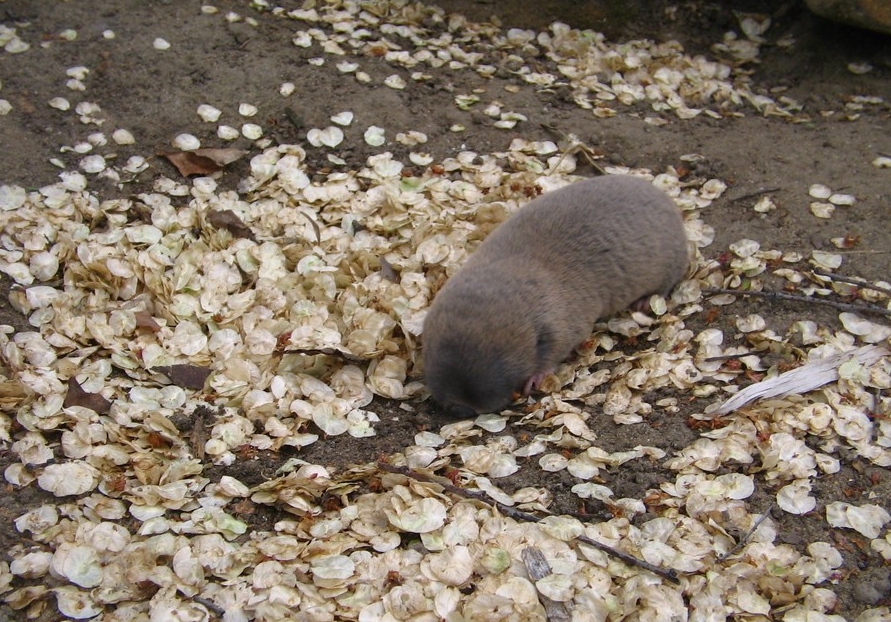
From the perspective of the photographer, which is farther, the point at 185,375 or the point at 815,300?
the point at 815,300

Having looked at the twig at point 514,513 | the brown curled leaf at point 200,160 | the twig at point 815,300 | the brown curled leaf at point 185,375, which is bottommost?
the brown curled leaf at point 185,375

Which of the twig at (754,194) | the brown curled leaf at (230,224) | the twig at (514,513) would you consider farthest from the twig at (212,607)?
the twig at (754,194)

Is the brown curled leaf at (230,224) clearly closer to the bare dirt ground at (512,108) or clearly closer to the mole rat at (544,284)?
the bare dirt ground at (512,108)

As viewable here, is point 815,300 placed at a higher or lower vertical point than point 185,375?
higher

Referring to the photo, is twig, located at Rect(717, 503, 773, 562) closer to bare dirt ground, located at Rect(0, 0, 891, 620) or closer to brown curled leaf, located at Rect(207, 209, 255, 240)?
bare dirt ground, located at Rect(0, 0, 891, 620)

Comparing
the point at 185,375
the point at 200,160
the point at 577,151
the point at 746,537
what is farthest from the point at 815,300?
the point at 200,160

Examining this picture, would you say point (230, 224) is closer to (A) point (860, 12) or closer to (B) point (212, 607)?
(B) point (212, 607)
